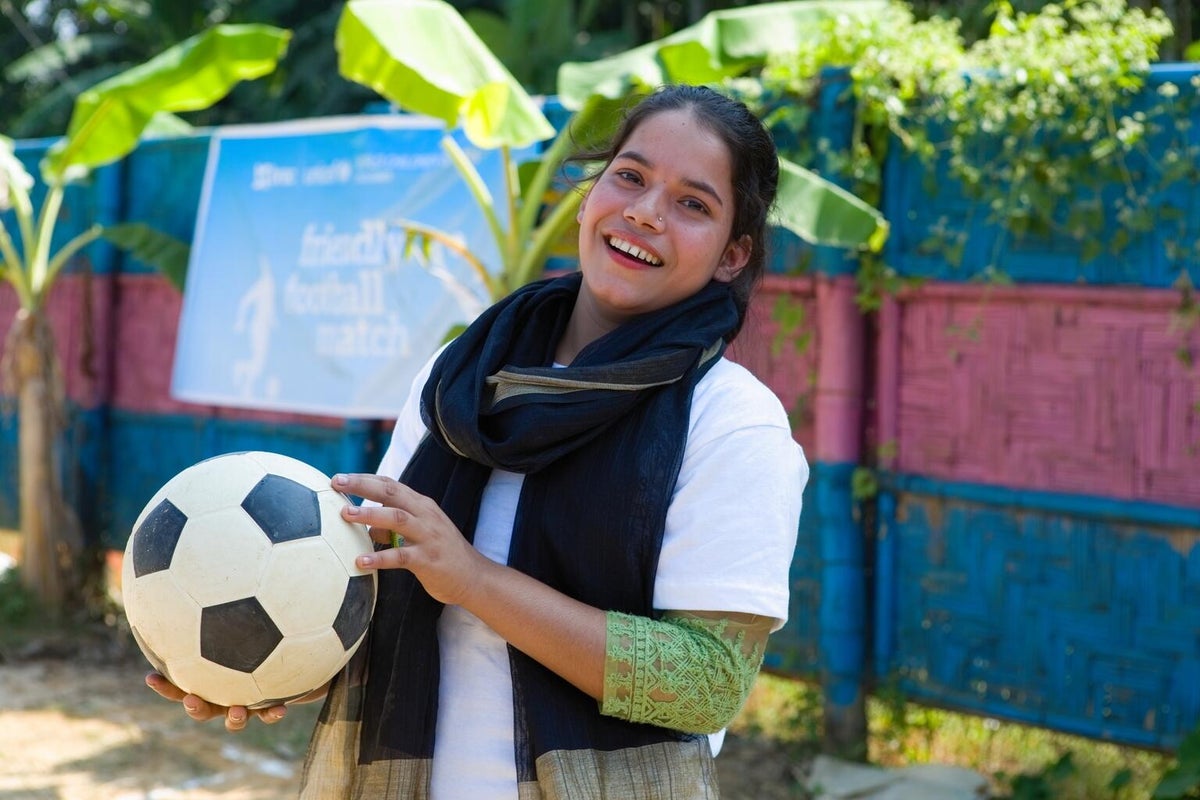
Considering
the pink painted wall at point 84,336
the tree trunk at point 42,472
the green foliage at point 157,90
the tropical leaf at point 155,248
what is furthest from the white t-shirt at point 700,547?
the pink painted wall at point 84,336

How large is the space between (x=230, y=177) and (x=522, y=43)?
6.66m

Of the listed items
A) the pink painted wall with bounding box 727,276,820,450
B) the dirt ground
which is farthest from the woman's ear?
the dirt ground

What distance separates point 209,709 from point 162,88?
4.42 meters

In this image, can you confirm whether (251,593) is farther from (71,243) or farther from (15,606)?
(15,606)

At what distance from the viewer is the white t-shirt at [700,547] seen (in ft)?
5.24

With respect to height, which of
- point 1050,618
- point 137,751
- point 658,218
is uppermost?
point 658,218

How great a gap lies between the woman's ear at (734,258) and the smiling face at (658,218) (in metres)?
0.04

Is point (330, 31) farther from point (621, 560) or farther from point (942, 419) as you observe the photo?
point (621, 560)

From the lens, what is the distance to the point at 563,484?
1712 mm

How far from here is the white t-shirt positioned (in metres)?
1.60

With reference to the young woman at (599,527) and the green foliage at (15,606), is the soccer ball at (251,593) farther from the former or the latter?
the green foliage at (15,606)

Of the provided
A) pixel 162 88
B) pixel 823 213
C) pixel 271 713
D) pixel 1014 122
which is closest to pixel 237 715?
pixel 271 713

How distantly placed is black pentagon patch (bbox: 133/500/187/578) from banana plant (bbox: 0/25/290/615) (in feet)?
13.6

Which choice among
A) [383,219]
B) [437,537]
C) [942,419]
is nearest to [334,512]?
[437,537]
